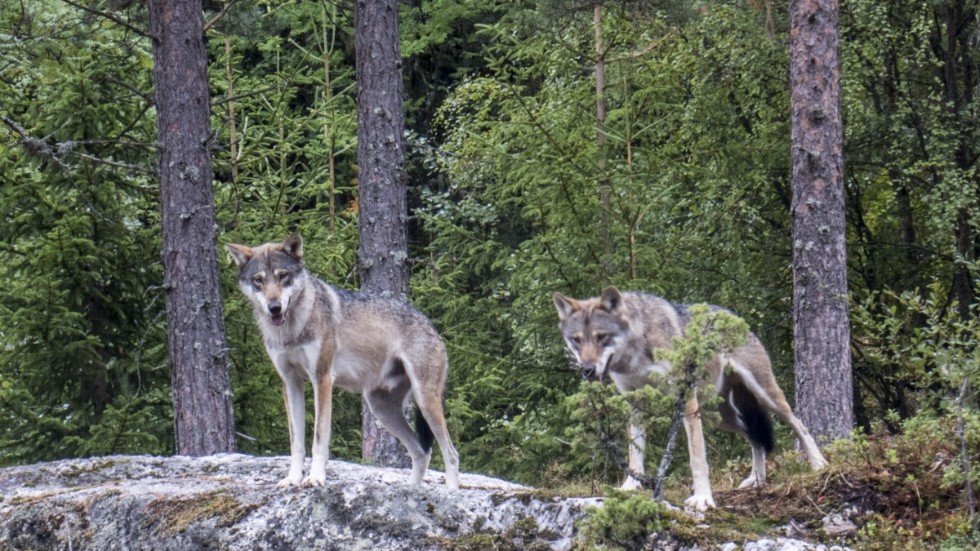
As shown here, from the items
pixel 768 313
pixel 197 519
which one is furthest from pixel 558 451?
pixel 197 519

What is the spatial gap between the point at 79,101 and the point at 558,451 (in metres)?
6.93

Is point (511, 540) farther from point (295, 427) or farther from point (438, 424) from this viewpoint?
point (295, 427)

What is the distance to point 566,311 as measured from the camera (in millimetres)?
8305

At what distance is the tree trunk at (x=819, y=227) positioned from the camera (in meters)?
12.2

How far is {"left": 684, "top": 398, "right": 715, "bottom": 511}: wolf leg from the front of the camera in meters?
7.10

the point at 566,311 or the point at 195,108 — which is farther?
the point at 195,108

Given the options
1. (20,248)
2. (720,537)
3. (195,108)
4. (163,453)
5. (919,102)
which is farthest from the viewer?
(919,102)

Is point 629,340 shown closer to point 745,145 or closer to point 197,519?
point 197,519

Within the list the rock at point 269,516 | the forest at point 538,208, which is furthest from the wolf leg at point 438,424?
the forest at point 538,208

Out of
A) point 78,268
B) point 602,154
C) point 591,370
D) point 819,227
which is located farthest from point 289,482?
point 602,154

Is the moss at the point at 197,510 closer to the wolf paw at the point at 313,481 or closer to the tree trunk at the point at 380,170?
the wolf paw at the point at 313,481

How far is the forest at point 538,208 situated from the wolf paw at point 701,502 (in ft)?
8.80

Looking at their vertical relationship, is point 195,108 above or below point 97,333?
above

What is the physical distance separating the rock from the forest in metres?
3.30
